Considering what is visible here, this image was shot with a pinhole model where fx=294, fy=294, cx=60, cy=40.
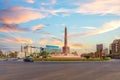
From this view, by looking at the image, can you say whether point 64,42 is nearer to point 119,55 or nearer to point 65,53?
point 65,53

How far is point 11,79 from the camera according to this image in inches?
693

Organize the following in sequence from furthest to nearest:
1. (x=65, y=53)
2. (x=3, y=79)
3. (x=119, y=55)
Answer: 1. (x=119, y=55)
2. (x=65, y=53)
3. (x=3, y=79)

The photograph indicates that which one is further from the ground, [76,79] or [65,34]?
[65,34]

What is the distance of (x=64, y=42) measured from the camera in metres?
107

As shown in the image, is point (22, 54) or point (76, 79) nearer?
point (76, 79)

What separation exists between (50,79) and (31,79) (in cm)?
115

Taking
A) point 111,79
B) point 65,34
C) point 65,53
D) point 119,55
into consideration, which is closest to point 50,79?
point 111,79

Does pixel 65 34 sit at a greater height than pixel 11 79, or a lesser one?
greater

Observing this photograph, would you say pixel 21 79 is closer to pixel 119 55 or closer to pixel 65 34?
pixel 65 34

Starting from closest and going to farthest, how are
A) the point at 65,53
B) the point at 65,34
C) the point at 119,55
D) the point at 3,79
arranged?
1. the point at 3,79
2. the point at 65,34
3. the point at 65,53
4. the point at 119,55

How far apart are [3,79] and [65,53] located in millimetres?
98857

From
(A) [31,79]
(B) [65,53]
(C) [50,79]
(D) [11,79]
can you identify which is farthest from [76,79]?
(B) [65,53]

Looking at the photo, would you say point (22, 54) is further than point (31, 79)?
Yes

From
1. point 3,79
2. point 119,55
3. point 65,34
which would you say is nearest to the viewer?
point 3,79
